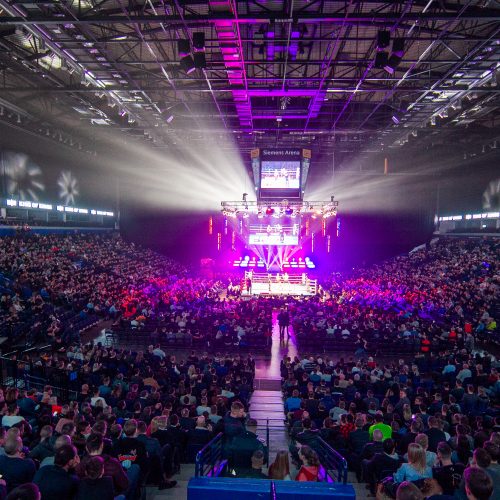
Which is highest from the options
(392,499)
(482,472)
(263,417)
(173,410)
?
(482,472)

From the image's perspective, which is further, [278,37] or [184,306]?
[184,306]

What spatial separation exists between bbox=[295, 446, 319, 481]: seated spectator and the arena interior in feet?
0.07

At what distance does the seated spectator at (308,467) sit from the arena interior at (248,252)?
2 cm

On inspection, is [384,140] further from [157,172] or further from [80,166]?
[80,166]

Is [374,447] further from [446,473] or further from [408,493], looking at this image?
[408,493]

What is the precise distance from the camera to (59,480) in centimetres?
341

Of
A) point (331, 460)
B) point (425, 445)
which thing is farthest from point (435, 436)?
point (331, 460)

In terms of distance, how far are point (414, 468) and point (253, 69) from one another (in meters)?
14.7

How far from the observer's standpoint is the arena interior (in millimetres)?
5246

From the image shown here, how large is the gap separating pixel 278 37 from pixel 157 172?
2213 centimetres

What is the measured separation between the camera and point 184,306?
18.1m

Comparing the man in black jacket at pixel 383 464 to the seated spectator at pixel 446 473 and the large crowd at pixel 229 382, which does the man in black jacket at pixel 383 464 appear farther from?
the seated spectator at pixel 446 473

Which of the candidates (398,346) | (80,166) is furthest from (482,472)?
(80,166)

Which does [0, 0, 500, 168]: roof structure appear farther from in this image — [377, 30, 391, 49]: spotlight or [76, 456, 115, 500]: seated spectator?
[76, 456, 115, 500]: seated spectator
